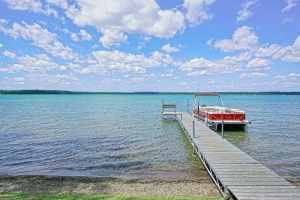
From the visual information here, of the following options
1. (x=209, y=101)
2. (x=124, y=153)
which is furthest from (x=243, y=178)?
(x=209, y=101)

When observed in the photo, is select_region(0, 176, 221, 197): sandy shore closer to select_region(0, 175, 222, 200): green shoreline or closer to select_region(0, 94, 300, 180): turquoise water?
select_region(0, 175, 222, 200): green shoreline

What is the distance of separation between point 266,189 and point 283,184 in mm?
833

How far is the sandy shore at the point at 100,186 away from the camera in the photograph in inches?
476

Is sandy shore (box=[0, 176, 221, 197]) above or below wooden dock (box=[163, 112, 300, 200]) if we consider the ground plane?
below

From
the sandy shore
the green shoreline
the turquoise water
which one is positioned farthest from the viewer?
the turquoise water

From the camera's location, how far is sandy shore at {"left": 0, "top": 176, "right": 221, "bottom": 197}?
12.1m

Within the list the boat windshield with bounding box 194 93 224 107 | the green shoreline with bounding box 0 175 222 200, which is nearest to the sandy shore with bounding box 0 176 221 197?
the green shoreline with bounding box 0 175 222 200

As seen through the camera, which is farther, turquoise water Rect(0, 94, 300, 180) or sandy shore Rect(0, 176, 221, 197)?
turquoise water Rect(0, 94, 300, 180)

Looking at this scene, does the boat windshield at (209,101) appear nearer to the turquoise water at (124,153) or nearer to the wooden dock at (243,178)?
the turquoise water at (124,153)

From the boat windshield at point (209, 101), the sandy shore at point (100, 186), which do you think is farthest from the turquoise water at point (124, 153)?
the boat windshield at point (209, 101)

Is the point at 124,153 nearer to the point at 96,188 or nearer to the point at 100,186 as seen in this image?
the point at 100,186

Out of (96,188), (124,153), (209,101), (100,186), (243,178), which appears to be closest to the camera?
(243,178)

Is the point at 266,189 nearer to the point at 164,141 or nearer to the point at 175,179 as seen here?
the point at 175,179

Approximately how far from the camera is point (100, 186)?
1310cm
